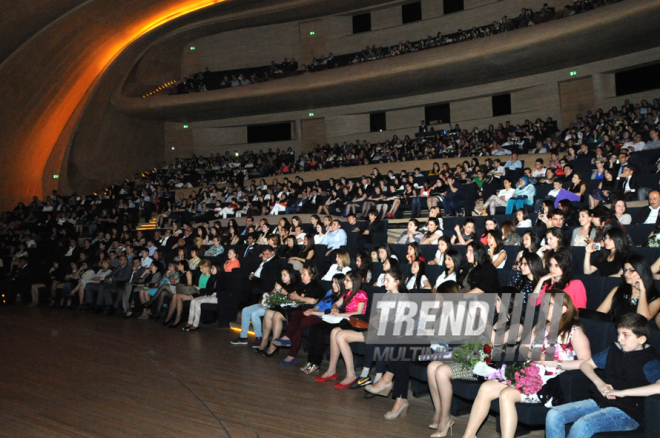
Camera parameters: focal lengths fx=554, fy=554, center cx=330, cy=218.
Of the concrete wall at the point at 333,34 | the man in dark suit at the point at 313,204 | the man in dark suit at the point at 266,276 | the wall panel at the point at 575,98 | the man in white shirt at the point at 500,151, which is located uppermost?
the concrete wall at the point at 333,34

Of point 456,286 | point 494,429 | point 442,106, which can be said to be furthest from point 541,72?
point 494,429

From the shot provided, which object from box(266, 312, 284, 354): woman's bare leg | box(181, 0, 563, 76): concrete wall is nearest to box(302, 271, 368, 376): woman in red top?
box(266, 312, 284, 354): woman's bare leg

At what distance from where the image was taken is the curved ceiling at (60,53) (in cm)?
1591

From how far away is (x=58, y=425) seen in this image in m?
4.09

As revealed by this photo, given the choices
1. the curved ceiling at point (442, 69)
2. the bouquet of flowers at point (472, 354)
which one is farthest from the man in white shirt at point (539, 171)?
the bouquet of flowers at point (472, 354)

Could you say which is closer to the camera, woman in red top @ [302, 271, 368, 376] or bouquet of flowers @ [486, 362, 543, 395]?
bouquet of flowers @ [486, 362, 543, 395]

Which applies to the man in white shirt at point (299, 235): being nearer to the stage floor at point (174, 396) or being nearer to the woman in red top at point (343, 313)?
the stage floor at point (174, 396)

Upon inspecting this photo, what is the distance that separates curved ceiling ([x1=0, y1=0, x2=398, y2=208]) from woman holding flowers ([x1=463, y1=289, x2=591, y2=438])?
15.4m

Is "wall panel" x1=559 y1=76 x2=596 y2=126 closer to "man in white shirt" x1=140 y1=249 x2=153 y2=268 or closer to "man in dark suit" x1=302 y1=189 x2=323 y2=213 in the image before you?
"man in dark suit" x1=302 y1=189 x2=323 y2=213

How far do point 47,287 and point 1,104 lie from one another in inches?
328

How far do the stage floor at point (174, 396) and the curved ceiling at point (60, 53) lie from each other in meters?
11.9

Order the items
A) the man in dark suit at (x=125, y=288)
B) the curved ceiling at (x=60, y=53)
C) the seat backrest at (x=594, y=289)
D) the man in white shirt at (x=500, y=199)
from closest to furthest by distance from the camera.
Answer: the seat backrest at (x=594, y=289) → the man in white shirt at (x=500, y=199) → the man in dark suit at (x=125, y=288) → the curved ceiling at (x=60, y=53)

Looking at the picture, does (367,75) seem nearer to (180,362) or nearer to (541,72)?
(541,72)

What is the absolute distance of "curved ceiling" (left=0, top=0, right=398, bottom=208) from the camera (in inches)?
627
